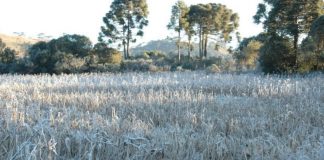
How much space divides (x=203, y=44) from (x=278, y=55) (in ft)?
73.0

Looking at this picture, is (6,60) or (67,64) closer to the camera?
(67,64)

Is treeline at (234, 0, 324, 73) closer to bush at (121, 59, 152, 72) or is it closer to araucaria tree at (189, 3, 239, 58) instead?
bush at (121, 59, 152, 72)

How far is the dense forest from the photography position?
861 inches

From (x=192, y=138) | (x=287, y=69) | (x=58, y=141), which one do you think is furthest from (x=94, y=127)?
(x=287, y=69)

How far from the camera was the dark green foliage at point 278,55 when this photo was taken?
71.4ft

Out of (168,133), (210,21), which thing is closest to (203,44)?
(210,21)

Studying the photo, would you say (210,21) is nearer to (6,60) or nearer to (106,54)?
(106,54)

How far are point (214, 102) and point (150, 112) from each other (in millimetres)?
1936

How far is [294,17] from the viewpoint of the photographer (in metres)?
22.2

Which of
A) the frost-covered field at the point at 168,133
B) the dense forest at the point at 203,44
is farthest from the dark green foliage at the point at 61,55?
the frost-covered field at the point at 168,133

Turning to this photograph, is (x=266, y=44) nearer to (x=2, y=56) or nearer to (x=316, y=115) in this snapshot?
(x=316, y=115)

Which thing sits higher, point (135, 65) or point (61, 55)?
point (61, 55)

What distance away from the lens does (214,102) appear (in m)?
8.89

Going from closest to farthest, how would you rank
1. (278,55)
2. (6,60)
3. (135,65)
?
(278,55) → (135,65) → (6,60)
